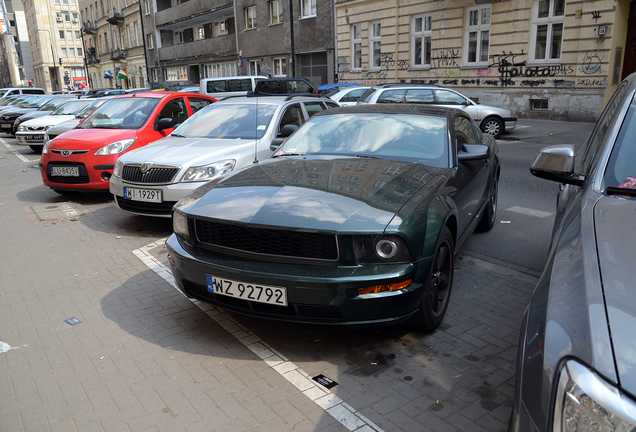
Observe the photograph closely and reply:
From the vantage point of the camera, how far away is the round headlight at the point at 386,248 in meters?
3.09

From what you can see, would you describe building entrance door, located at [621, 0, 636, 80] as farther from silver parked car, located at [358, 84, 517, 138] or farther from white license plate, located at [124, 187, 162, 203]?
white license plate, located at [124, 187, 162, 203]

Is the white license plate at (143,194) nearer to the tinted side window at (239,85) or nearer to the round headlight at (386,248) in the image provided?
the round headlight at (386,248)

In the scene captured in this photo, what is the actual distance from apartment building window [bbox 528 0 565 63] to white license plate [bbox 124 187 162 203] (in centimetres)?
1710

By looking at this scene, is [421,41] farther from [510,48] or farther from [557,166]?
[557,166]

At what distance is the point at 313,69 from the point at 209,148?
81.8 ft

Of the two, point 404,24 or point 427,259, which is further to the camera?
point 404,24

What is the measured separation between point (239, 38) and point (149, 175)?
31.6 metres

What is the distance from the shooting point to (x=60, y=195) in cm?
906

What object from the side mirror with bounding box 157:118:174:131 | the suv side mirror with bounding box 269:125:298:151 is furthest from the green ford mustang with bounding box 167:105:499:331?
the side mirror with bounding box 157:118:174:131

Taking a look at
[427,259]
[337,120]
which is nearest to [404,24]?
[337,120]

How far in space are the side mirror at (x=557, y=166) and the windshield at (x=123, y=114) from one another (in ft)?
23.1

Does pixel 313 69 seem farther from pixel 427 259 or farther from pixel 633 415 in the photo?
pixel 633 415

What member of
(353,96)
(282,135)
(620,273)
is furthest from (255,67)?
(620,273)

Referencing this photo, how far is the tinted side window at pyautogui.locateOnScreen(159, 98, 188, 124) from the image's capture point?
8852 mm
